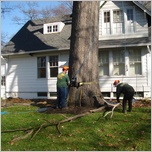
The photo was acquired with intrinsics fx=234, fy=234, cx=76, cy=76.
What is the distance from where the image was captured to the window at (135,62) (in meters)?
14.6

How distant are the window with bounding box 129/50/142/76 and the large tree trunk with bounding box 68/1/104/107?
5901 mm

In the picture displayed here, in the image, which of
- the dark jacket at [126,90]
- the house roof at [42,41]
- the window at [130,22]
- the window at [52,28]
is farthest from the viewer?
the window at [52,28]

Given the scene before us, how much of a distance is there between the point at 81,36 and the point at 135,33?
6.85m

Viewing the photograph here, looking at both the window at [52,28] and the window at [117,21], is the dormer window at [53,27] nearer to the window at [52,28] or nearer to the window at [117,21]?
the window at [52,28]

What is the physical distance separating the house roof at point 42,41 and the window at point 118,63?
0.80m

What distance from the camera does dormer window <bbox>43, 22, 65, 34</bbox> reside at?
60.4ft

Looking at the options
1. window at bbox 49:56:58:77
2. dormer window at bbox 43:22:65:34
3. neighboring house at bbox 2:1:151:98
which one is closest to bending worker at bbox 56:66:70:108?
neighboring house at bbox 2:1:151:98

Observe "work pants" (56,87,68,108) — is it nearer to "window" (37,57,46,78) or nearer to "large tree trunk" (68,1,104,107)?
"large tree trunk" (68,1,104,107)

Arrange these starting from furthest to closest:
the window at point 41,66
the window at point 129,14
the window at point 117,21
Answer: the window at point 41,66 < the window at point 117,21 < the window at point 129,14

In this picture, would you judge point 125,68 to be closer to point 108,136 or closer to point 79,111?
point 79,111

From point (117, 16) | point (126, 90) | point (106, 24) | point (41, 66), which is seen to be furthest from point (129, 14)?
point (126, 90)

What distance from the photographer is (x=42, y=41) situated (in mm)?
17844

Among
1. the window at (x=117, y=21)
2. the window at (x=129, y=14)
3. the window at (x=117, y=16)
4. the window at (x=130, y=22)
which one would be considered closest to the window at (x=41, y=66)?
the window at (x=117, y=21)

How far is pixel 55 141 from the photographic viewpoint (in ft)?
18.6
